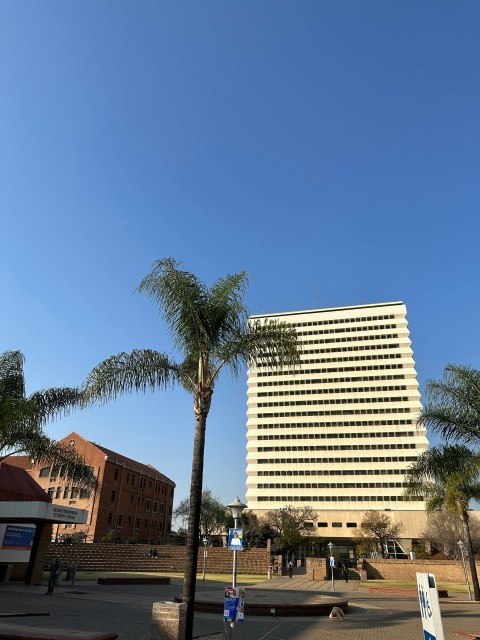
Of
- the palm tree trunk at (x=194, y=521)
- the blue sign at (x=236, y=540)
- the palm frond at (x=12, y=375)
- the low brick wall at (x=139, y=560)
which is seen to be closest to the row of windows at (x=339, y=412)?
the low brick wall at (x=139, y=560)

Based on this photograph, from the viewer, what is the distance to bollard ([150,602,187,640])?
1070cm

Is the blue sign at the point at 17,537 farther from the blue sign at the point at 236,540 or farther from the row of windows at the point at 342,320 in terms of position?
the row of windows at the point at 342,320

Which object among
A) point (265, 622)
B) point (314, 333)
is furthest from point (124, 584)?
point (314, 333)

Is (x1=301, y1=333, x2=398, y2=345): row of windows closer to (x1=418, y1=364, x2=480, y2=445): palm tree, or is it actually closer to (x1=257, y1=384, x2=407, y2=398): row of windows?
(x1=257, y1=384, x2=407, y2=398): row of windows

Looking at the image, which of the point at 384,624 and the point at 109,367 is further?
the point at 384,624

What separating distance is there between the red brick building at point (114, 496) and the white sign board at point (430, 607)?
185 feet

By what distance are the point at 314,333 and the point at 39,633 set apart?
10570 cm

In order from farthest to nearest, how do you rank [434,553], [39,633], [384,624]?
[434,553] → [384,624] → [39,633]

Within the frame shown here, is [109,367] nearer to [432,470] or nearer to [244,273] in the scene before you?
[244,273]

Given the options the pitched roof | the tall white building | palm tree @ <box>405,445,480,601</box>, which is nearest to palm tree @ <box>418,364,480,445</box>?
palm tree @ <box>405,445,480,601</box>

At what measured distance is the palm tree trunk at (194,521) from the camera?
11.6m

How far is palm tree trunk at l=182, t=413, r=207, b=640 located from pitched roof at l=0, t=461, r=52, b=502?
19573 millimetres

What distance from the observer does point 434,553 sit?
75875 mm

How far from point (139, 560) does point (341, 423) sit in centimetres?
6422
